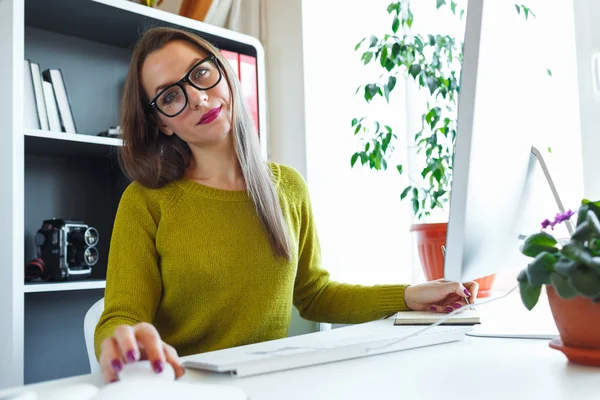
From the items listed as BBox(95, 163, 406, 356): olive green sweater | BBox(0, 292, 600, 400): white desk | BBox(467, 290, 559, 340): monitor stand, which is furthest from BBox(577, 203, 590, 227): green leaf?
BBox(95, 163, 406, 356): olive green sweater

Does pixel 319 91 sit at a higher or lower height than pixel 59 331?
higher

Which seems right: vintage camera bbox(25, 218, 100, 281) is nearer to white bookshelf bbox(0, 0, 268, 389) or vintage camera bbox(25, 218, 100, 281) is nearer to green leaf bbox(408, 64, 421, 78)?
white bookshelf bbox(0, 0, 268, 389)

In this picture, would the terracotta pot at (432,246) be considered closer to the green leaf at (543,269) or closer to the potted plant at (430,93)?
the potted plant at (430,93)

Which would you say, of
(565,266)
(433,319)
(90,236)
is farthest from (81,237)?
(565,266)

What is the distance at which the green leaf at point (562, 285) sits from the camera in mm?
627

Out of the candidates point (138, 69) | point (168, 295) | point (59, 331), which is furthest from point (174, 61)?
point (59, 331)

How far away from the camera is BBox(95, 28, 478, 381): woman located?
1193 millimetres

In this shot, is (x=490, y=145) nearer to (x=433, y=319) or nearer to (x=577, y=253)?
(x=577, y=253)

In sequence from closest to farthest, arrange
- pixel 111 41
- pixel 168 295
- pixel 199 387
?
pixel 199 387
pixel 168 295
pixel 111 41

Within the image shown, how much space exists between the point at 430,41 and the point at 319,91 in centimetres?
69

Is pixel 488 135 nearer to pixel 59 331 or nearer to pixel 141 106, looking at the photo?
pixel 141 106

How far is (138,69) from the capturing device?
4.58 ft

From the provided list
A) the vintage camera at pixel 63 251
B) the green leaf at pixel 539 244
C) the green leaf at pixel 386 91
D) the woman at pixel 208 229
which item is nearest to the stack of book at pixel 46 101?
the vintage camera at pixel 63 251

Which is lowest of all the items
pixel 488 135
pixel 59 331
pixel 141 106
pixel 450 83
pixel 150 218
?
pixel 59 331
